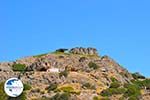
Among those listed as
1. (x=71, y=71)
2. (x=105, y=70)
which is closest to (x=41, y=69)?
(x=71, y=71)

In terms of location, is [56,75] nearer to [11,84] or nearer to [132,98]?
[132,98]

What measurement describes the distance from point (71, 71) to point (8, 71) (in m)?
13.9

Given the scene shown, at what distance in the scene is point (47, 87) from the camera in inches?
4136

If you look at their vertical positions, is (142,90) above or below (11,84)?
above

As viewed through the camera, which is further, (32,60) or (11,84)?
(32,60)

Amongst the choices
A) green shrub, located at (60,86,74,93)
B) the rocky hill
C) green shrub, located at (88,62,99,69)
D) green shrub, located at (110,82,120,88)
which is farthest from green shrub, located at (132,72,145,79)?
green shrub, located at (60,86,74,93)

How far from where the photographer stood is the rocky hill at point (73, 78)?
3915 inches

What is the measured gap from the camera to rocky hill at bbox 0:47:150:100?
99438 mm

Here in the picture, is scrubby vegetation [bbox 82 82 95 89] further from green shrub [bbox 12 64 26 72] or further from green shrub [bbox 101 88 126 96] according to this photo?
green shrub [bbox 12 64 26 72]

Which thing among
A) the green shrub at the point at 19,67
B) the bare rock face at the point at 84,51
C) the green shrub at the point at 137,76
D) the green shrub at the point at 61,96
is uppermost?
the bare rock face at the point at 84,51

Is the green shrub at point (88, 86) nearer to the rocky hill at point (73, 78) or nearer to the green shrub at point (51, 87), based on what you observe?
the rocky hill at point (73, 78)

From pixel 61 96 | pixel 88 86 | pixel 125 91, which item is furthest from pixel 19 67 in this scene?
pixel 61 96

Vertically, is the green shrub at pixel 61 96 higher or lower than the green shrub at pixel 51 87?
lower

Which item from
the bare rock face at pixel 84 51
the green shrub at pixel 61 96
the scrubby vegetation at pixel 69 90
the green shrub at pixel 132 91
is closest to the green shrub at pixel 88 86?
the scrubby vegetation at pixel 69 90
